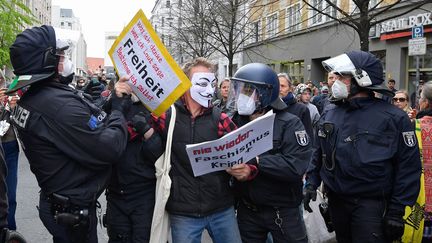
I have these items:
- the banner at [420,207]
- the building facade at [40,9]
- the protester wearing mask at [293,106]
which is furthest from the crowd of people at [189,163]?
the building facade at [40,9]

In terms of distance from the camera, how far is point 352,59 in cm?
370

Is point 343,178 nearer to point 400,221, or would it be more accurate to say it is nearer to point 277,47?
point 400,221

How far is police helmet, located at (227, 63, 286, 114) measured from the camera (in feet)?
11.2

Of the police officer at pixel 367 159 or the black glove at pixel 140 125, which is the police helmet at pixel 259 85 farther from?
the black glove at pixel 140 125

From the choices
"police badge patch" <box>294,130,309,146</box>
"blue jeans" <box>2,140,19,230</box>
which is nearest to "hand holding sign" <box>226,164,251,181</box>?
"police badge patch" <box>294,130,309,146</box>

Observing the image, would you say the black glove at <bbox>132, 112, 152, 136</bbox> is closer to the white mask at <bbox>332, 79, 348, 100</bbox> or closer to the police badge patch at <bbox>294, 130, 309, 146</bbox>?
the police badge patch at <bbox>294, 130, 309, 146</bbox>

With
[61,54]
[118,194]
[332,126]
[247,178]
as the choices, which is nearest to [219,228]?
[247,178]

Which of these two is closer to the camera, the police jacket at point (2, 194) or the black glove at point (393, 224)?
the police jacket at point (2, 194)

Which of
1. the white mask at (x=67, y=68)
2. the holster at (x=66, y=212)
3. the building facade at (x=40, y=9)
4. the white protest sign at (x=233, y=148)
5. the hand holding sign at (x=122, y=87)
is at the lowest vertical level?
the holster at (x=66, y=212)

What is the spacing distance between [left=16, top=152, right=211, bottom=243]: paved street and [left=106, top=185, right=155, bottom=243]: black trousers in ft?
7.17

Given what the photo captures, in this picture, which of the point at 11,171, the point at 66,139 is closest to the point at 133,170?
the point at 66,139

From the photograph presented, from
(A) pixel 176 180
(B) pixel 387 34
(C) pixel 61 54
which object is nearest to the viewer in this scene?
(C) pixel 61 54

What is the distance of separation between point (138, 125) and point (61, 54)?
66cm

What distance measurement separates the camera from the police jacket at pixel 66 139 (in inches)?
113
